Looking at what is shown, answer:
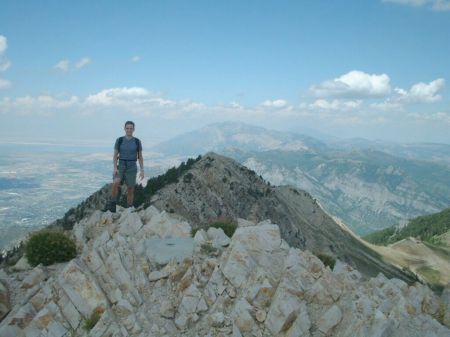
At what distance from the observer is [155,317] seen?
15930mm

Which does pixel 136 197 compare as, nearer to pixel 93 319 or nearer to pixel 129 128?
pixel 129 128

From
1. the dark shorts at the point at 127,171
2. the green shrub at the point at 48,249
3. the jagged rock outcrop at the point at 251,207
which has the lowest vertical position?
the jagged rock outcrop at the point at 251,207

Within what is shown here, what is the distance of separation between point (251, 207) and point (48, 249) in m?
110

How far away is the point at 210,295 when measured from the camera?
53.2ft

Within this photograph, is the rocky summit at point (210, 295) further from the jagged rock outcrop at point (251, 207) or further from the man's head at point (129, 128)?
the jagged rock outcrop at point (251, 207)

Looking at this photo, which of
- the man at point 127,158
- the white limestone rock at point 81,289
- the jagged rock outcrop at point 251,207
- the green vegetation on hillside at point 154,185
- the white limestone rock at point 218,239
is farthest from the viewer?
the jagged rock outcrop at point 251,207

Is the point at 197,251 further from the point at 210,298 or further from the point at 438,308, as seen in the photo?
the point at 438,308

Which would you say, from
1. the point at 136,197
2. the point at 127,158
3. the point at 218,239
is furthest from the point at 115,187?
the point at 136,197

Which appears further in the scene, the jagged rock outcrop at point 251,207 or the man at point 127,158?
the jagged rock outcrop at point 251,207

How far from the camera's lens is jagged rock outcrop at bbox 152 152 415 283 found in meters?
108

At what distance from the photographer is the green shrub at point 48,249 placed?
20562mm

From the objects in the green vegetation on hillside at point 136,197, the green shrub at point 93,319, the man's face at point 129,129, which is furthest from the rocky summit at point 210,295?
the green vegetation on hillside at point 136,197

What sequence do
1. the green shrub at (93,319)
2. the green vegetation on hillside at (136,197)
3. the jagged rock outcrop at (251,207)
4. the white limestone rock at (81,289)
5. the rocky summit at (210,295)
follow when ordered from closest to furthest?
the rocky summit at (210,295)
the green shrub at (93,319)
the white limestone rock at (81,289)
the green vegetation on hillside at (136,197)
the jagged rock outcrop at (251,207)

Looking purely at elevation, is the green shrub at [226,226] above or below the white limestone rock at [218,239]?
below
